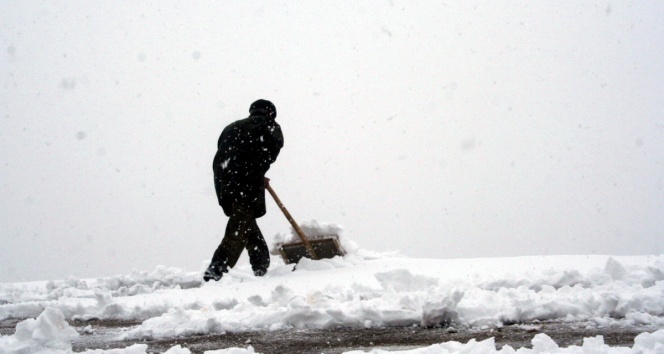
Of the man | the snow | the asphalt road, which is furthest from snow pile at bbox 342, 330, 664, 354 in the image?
the man

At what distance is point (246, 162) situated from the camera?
6105 millimetres

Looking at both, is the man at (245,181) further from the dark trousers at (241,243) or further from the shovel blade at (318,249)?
the shovel blade at (318,249)

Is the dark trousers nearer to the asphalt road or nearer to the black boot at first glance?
the black boot

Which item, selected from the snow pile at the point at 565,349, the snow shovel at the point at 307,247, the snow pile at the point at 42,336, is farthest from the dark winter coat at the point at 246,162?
the snow pile at the point at 565,349

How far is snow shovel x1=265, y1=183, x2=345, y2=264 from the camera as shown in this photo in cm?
621

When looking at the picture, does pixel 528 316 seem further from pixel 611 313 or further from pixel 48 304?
pixel 48 304

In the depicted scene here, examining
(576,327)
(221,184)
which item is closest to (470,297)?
(576,327)

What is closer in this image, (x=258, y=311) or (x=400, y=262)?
(x=258, y=311)

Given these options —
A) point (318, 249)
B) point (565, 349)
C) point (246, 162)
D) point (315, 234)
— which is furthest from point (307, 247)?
point (565, 349)

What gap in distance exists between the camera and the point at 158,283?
584cm

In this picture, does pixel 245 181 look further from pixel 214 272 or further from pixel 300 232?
pixel 214 272

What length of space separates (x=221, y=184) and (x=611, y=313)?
4.25 m

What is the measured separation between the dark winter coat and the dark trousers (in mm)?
121

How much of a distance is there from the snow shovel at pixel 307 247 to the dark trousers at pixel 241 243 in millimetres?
413
